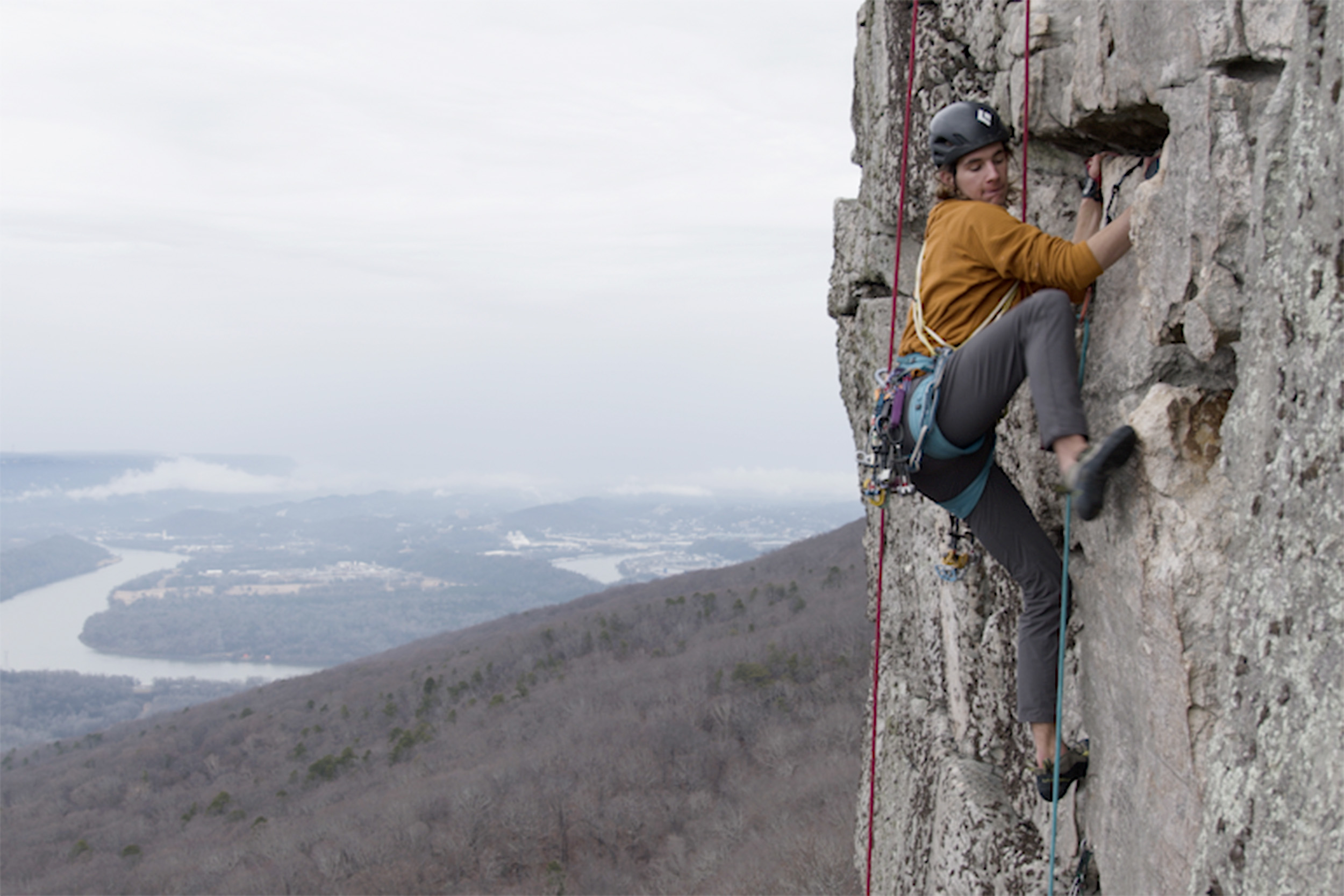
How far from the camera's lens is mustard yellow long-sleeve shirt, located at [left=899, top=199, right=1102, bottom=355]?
3744 mm

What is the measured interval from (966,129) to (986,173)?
0.67ft

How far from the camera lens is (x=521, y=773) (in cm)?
3662

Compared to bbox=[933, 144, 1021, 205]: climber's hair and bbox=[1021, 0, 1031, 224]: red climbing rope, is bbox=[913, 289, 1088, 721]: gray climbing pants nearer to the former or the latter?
bbox=[933, 144, 1021, 205]: climber's hair

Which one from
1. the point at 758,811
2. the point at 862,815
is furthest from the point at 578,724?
the point at 862,815

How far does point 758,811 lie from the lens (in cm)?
2906

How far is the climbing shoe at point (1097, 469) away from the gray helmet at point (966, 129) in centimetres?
138

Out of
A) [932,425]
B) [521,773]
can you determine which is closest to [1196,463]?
[932,425]

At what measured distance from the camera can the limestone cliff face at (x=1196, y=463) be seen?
105 inches

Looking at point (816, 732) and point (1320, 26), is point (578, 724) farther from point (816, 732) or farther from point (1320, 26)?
point (1320, 26)

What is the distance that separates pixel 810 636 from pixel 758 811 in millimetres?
15742

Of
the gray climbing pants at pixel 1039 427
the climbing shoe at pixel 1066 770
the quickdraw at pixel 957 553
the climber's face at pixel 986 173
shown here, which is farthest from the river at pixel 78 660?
the climber's face at pixel 986 173

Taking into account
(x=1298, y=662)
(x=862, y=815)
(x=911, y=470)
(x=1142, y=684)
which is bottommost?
(x=862, y=815)

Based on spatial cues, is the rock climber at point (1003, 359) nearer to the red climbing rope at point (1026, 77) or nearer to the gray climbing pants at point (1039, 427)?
the gray climbing pants at point (1039, 427)

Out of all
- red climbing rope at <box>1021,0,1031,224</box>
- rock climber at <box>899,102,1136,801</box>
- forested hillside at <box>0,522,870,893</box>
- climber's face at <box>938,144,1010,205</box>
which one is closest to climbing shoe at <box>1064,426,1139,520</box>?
rock climber at <box>899,102,1136,801</box>
